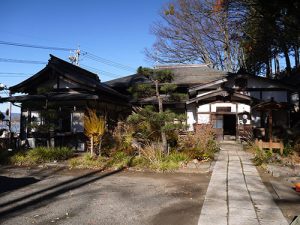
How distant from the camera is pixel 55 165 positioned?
40.9 ft

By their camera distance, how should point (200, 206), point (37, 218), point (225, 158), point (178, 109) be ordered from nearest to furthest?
1. point (37, 218)
2. point (200, 206)
3. point (225, 158)
4. point (178, 109)

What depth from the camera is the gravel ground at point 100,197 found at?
6.08 meters

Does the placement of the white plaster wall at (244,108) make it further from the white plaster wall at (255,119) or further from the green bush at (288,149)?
the green bush at (288,149)

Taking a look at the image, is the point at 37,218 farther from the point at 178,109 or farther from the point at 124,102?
the point at 178,109

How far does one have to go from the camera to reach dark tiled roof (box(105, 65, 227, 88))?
24.5 meters

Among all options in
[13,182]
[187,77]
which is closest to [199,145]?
[13,182]

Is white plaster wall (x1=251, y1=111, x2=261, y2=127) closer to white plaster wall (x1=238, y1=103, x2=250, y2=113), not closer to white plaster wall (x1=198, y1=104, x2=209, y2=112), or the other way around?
white plaster wall (x1=238, y1=103, x2=250, y2=113)

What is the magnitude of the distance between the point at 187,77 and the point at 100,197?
19.0 metres

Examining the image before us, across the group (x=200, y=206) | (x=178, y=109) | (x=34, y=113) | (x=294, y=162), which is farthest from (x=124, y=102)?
(x=200, y=206)

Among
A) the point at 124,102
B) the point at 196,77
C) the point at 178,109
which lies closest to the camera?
the point at 124,102

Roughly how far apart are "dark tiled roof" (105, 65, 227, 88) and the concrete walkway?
13.9 metres

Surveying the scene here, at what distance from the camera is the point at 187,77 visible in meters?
25.6

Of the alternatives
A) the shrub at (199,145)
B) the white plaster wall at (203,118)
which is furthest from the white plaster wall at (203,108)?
the shrub at (199,145)

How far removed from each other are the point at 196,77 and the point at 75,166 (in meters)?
15.5
